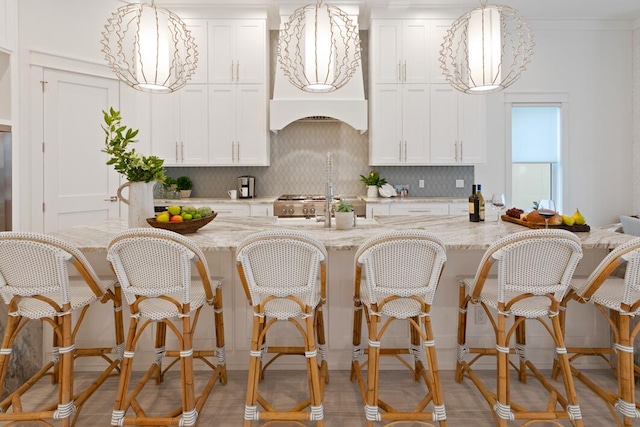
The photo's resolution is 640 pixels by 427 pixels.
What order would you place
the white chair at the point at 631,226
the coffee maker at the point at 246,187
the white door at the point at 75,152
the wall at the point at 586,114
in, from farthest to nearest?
the wall at the point at 586,114 → the coffee maker at the point at 246,187 → the white door at the point at 75,152 → the white chair at the point at 631,226

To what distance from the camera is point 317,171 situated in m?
5.49

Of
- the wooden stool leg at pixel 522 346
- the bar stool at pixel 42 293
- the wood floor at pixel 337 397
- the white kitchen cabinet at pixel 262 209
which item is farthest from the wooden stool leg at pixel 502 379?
the white kitchen cabinet at pixel 262 209

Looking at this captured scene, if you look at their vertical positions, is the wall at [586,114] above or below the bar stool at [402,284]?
above

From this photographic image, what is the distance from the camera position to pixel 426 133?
4.96m

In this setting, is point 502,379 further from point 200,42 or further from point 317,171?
point 200,42

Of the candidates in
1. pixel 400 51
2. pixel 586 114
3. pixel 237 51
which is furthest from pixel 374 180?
pixel 586 114

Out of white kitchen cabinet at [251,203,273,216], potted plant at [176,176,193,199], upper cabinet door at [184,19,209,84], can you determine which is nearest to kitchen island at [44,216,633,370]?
white kitchen cabinet at [251,203,273,216]

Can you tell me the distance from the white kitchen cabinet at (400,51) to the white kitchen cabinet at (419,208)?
1.37 metres

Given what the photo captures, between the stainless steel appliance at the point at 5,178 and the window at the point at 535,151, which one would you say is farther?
the window at the point at 535,151

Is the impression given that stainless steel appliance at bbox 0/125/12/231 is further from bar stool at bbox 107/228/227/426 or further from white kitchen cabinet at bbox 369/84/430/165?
white kitchen cabinet at bbox 369/84/430/165

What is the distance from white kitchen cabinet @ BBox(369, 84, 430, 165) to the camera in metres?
4.93

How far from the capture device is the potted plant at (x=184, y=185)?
5164 millimetres

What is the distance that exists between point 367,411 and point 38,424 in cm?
161

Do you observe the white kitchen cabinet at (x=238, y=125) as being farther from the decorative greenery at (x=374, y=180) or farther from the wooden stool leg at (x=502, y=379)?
the wooden stool leg at (x=502, y=379)
